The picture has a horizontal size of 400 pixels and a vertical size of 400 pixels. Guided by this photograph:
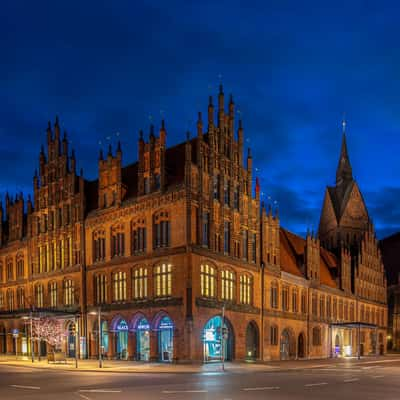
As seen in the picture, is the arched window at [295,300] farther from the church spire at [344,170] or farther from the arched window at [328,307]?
the church spire at [344,170]

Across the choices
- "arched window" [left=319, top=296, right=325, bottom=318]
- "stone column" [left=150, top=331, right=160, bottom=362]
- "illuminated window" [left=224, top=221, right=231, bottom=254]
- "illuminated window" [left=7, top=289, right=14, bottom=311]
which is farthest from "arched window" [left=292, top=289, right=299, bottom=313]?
"illuminated window" [left=7, top=289, right=14, bottom=311]

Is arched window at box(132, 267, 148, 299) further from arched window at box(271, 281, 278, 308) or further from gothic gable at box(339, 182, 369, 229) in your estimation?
gothic gable at box(339, 182, 369, 229)

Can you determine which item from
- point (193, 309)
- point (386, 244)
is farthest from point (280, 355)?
point (386, 244)

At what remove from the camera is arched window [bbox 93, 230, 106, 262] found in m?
56.8

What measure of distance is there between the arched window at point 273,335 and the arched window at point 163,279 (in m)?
15.1

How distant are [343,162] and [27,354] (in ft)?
214

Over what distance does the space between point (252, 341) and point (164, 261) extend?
44.6 ft

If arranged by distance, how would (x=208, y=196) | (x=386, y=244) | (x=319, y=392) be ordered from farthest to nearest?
(x=386, y=244) → (x=208, y=196) → (x=319, y=392)

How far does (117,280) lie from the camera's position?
2170 inches

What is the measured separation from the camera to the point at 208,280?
50812 mm

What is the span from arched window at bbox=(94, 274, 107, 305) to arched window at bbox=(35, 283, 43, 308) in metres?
10.1

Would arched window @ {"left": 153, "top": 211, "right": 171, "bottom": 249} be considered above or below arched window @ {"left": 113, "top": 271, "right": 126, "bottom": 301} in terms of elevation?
above

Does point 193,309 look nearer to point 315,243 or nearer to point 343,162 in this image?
point 315,243

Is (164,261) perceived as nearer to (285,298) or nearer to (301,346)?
(285,298)
